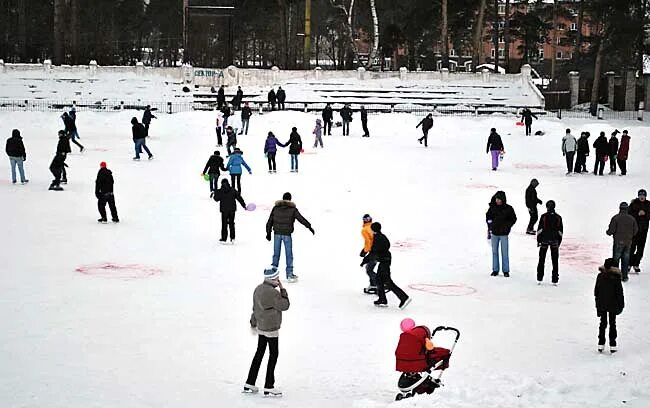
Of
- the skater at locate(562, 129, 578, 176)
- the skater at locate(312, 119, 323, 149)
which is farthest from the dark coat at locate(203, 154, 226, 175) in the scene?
the skater at locate(312, 119, 323, 149)

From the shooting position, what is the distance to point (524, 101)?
48344mm

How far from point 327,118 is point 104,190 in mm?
19054

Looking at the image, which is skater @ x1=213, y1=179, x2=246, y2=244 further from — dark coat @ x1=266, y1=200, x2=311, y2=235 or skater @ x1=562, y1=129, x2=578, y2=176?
skater @ x1=562, y1=129, x2=578, y2=176

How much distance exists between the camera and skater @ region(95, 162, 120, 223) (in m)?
18.2

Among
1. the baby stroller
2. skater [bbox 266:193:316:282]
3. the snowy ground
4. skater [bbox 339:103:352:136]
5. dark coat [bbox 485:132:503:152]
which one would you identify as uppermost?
skater [bbox 339:103:352:136]

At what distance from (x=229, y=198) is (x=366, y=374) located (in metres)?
7.23

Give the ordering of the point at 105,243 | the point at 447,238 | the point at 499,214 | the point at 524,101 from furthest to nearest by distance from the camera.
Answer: the point at 524,101
the point at 447,238
the point at 105,243
the point at 499,214

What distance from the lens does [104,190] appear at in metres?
18.4

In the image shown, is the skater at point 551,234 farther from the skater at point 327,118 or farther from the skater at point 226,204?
the skater at point 327,118

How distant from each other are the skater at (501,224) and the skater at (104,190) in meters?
7.33

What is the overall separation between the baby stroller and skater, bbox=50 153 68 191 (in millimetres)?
15498

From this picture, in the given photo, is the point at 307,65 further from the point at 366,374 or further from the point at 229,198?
the point at 366,374

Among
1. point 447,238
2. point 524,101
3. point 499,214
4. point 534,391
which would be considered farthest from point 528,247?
point 524,101

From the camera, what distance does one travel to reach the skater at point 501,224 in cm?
1448
